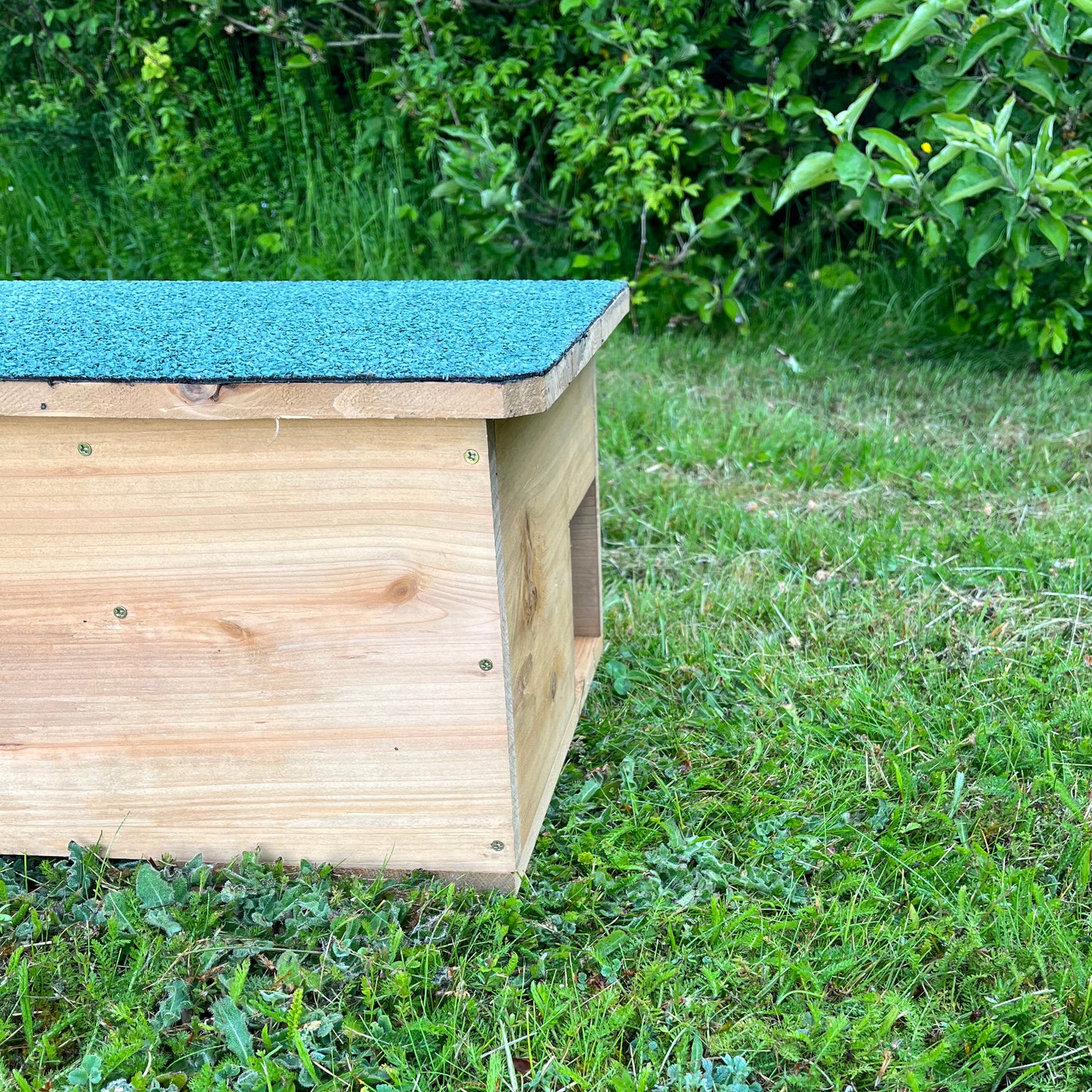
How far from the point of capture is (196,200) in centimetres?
450

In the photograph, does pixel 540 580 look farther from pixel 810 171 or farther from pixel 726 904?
pixel 810 171

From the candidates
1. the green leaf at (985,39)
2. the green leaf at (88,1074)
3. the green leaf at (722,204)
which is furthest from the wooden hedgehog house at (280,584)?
the green leaf at (722,204)

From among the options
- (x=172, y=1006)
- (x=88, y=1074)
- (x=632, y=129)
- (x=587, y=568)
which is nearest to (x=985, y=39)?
(x=632, y=129)

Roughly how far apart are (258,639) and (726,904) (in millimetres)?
700

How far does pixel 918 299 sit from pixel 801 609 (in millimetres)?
2248

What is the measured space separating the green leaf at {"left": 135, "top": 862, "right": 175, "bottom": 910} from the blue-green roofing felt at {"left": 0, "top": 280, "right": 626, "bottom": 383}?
63 cm

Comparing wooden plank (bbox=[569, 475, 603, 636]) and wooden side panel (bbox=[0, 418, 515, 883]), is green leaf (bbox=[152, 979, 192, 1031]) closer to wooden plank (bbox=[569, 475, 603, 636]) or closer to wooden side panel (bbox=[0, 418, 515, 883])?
wooden side panel (bbox=[0, 418, 515, 883])

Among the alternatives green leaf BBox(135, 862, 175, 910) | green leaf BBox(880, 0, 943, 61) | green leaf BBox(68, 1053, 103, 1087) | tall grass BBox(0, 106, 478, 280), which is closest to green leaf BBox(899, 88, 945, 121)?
green leaf BBox(880, 0, 943, 61)

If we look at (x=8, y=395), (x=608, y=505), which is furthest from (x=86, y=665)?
(x=608, y=505)

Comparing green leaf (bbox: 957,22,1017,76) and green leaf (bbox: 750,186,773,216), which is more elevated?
green leaf (bbox: 957,22,1017,76)

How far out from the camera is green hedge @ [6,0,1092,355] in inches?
129

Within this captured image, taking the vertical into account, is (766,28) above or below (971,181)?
above

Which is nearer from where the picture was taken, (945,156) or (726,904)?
(726,904)

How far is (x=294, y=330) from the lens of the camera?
1.53 m
